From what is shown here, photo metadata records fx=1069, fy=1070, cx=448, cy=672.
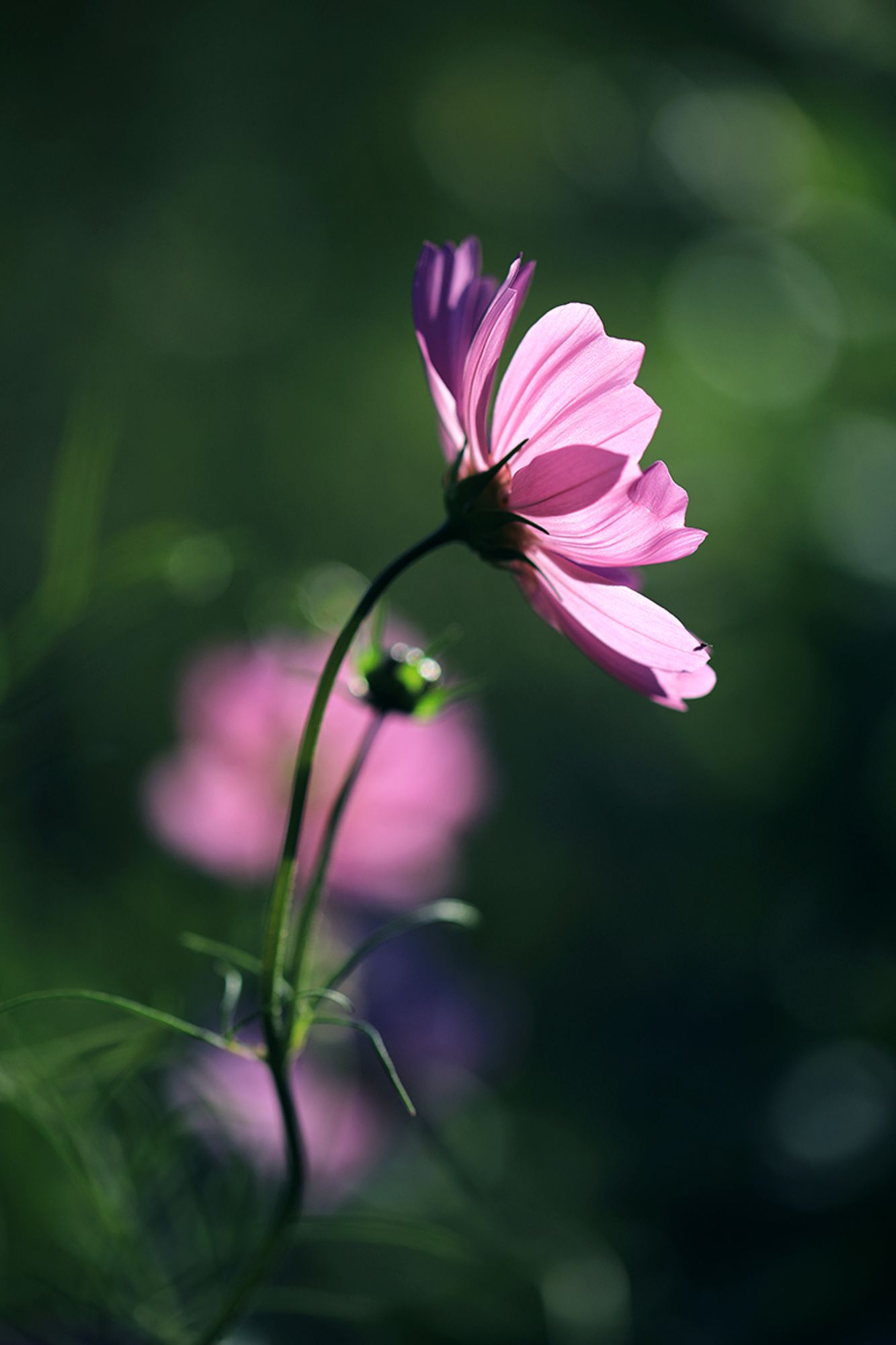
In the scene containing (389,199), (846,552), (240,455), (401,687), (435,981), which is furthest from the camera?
(389,199)

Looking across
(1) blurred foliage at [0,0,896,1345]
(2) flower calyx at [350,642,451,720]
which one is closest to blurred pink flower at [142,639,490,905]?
(1) blurred foliage at [0,0,896,1345]

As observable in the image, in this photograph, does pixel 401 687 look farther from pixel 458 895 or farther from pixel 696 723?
pixel 696 723

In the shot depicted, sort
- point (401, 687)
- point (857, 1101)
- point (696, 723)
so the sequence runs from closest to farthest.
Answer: point (401, 687)
point (857, 1101)
point (696, 723)

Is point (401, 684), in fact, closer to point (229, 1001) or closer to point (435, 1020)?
point (229, 1001)

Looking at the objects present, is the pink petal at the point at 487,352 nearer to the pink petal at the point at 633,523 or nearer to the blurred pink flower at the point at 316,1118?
the pink petal at the point at 633,523

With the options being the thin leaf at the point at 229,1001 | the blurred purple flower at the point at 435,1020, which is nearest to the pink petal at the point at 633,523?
the thin leaf at the point at 229,1001

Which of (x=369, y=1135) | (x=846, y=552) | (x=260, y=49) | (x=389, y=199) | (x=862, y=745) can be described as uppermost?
(x=260, y=49)

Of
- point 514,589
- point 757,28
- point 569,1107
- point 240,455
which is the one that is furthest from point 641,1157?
point 757,28
